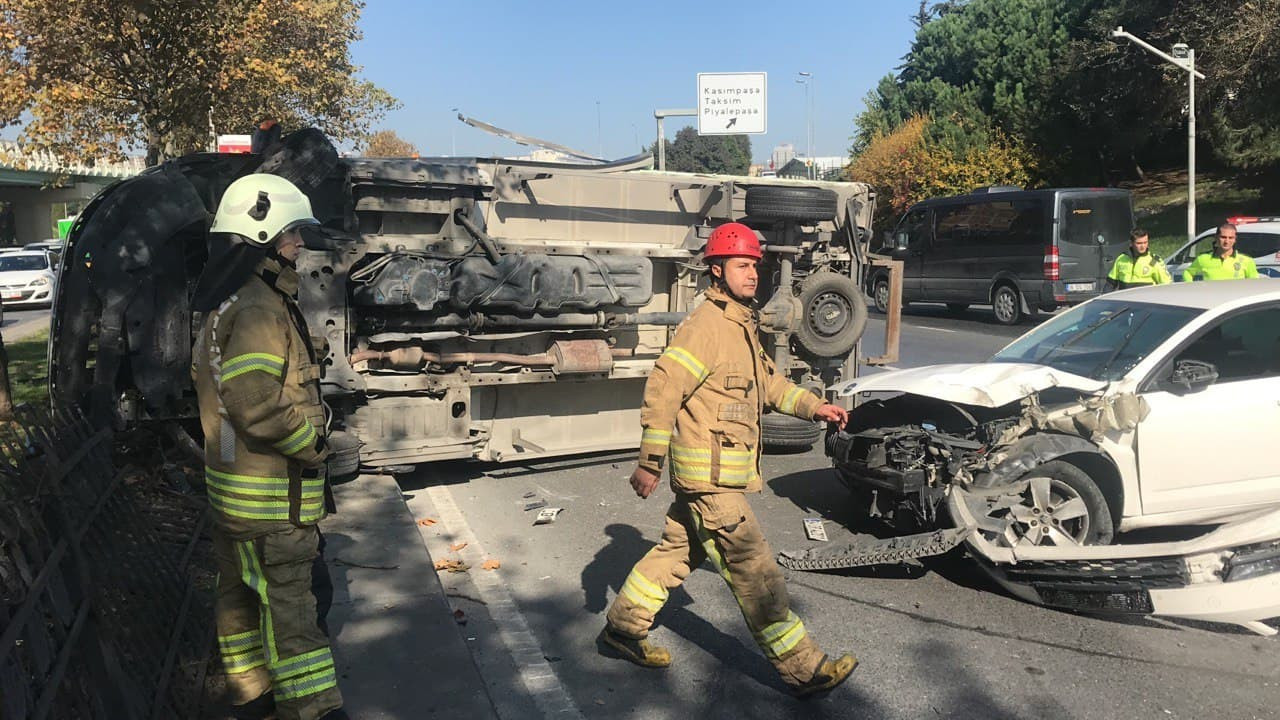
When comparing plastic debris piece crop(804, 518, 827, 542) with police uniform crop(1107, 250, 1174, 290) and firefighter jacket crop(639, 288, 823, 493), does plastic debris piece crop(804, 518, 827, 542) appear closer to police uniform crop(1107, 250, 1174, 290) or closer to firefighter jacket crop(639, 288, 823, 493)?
firefighter jacket crop(639, 288, 823, 493)

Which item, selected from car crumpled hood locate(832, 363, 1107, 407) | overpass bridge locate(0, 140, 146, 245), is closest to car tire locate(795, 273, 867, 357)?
car crumpled hood locate(832, 363, 1107, 407)

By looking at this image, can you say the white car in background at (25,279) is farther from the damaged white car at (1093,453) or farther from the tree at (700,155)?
the tree at (700,155)

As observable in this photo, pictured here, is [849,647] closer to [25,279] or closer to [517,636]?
[517,636]

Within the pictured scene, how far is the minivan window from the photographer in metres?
17.7

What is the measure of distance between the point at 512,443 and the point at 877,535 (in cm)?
298

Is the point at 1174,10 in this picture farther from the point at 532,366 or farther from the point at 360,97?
the point at 532,366

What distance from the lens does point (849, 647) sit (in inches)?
179

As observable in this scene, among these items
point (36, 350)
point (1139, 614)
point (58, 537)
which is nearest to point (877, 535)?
point (1139, 614)

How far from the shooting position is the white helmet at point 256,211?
10.7 ft

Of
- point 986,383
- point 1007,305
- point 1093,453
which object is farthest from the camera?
point 1007,305

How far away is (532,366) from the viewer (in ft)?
24.2

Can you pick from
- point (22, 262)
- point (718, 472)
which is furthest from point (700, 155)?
point (718, 472)

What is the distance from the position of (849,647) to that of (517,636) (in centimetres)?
155

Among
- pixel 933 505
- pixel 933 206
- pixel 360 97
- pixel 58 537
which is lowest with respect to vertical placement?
pixel 933 505
